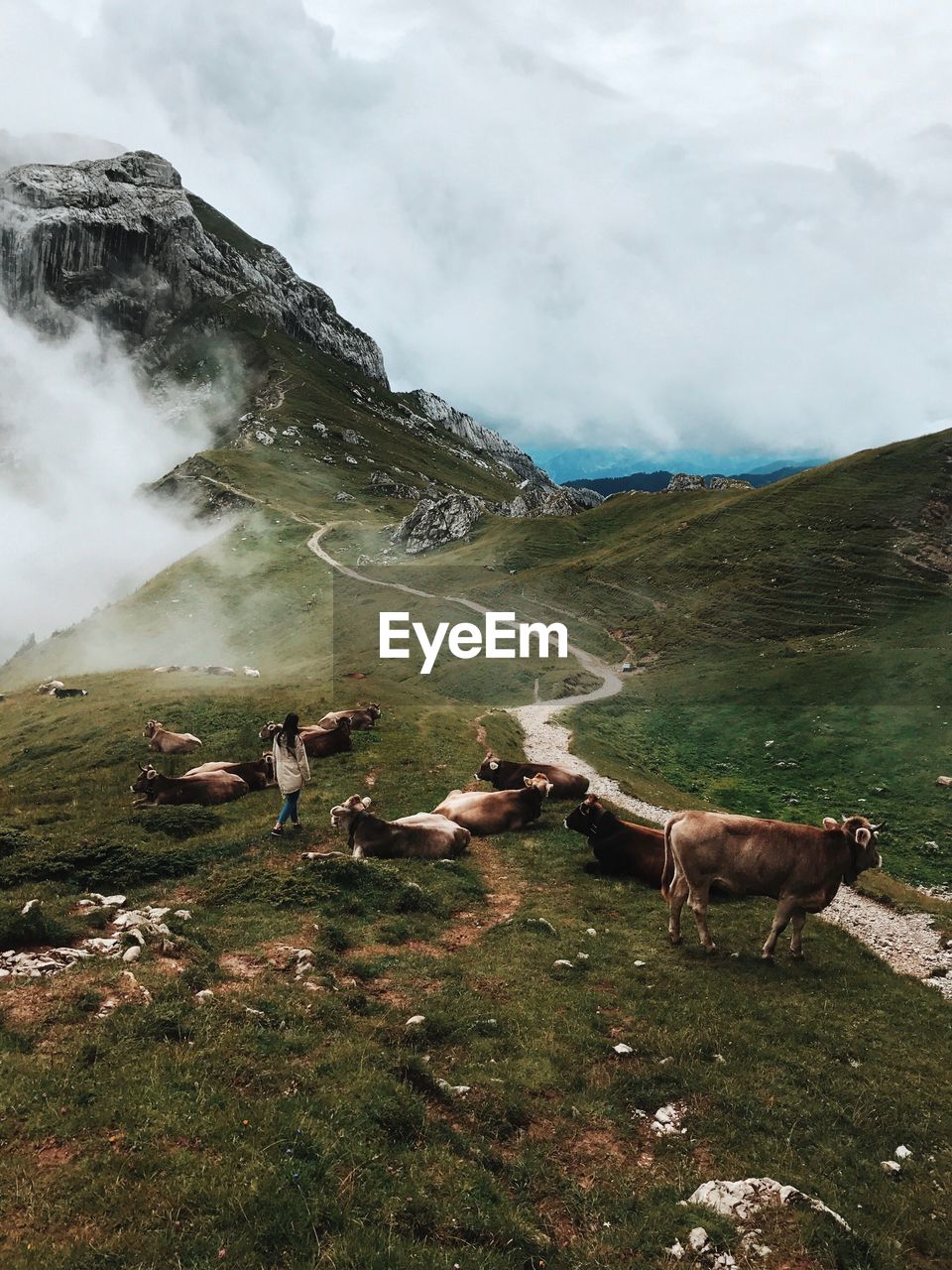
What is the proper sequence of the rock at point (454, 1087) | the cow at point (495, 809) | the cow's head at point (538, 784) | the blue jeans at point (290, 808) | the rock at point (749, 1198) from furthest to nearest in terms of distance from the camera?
1. the cow's head at point (538, 784)
2. the cow at point (495, 809)
3. the blue jeans at point (290, 808)
4. the rock at point (454, 1087)
5. the rock at point (749, 1198)

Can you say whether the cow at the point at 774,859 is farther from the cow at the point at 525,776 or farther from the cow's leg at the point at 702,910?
the cow at the point at 525,776

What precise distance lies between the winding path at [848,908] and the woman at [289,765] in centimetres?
1504

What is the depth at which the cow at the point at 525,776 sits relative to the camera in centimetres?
2823

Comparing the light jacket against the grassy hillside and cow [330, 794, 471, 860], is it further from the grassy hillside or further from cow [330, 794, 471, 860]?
the grassy hillside

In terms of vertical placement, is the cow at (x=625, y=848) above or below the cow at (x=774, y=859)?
below

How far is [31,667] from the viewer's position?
250 ft

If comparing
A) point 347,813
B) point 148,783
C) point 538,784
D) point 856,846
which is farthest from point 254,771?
point 856,846

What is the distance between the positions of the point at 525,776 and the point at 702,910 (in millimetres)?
13698

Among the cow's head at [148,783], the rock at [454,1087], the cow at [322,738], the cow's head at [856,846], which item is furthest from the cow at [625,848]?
the cow's head at [148,783]

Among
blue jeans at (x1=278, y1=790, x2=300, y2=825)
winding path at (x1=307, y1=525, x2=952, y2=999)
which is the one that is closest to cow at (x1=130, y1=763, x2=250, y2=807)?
blue jeans at (x1=278, y1=790, x2=300, y2=825)

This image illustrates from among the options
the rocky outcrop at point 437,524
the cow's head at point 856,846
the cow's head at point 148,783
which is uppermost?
the rocky outcrop at point 437,524

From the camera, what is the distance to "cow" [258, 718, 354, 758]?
30.8 meters

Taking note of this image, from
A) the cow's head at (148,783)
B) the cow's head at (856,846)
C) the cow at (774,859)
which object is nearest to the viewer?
the cow at (774,859)

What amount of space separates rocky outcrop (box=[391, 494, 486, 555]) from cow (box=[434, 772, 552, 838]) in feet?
293
